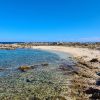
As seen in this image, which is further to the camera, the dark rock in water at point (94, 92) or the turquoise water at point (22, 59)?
the turquoise water at point (22, 59)

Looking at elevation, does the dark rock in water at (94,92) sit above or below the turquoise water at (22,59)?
above

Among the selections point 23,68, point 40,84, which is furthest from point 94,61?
point 40,84

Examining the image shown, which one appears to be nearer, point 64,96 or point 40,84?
point 64,96

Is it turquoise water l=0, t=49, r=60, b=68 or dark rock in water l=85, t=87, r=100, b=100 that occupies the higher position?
dark rock in water l=85, t=87, r=100, b=100

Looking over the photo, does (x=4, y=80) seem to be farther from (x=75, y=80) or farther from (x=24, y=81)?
(x=75, y=80)

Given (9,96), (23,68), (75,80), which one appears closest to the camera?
(9,96)

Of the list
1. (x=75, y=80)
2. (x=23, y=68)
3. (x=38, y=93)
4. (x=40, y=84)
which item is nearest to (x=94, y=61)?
(x=23, y=68)

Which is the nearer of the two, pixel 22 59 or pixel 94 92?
pixel 94 92

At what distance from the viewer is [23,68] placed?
34.0 m

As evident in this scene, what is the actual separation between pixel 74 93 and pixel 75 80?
550 centimetres

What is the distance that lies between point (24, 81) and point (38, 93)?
18.4ft

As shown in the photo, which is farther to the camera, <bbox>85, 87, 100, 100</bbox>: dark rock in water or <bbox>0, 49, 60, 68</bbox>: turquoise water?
<bbox>0, 49, 60, 68</bbox>: turquoise water

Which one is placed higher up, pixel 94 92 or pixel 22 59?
pixel 94 92

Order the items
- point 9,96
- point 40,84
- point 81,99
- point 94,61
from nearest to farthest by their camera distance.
Answer: point 81,99, point 9,96, point 40,84, point 94,61
